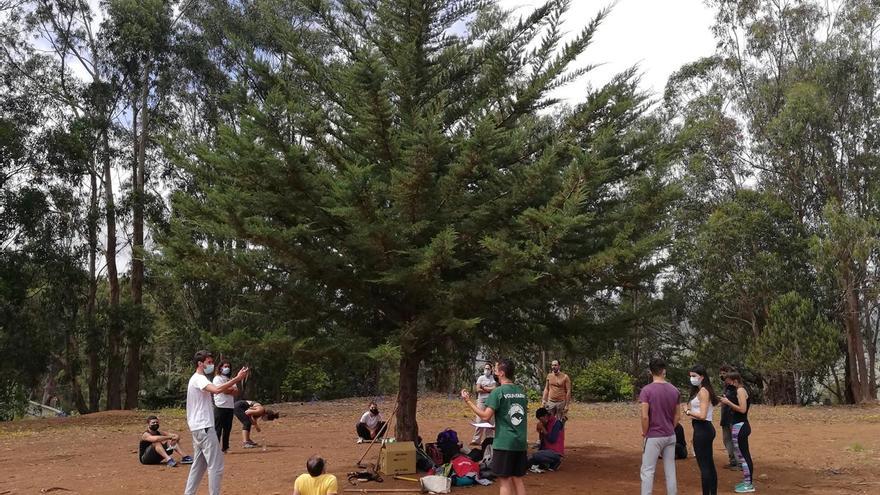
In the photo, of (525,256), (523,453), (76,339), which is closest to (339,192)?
(525,256)

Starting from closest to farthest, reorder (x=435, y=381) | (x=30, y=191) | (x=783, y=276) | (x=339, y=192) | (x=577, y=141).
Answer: (x=339, y=192) → (x=577, y=141) → (x=30, y=191) → (x=783, y=276) → (x=435, y=381)

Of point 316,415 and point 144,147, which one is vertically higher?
point 144,147

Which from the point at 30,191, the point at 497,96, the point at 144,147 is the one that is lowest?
the point at 497,96

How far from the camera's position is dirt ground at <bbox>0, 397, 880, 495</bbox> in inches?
368

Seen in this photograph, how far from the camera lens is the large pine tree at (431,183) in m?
8.30

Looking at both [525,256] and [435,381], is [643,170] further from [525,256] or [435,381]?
[435,381]

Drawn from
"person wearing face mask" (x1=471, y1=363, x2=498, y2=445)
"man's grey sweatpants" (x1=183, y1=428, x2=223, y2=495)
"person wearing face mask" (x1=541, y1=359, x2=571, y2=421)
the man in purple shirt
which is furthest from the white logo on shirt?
"person wearing face mask" (x1=471, y1=363, x2=498, y2=445)

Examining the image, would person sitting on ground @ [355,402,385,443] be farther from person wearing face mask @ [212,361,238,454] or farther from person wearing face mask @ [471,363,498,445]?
person wearing face mask @ [212,361,238,454]

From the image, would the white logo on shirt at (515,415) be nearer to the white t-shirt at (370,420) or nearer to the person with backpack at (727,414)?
the person with backpack at (727,414)

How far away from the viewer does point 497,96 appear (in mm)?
10625

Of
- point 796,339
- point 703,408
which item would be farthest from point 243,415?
point 796,339

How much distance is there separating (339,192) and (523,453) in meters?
3.35

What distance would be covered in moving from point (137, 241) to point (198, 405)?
75.2 feet

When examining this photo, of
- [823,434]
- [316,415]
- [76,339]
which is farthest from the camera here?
[76,339]
